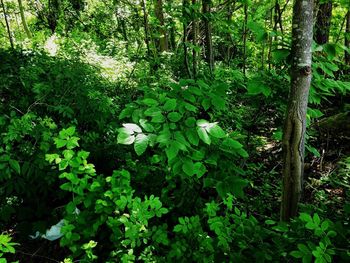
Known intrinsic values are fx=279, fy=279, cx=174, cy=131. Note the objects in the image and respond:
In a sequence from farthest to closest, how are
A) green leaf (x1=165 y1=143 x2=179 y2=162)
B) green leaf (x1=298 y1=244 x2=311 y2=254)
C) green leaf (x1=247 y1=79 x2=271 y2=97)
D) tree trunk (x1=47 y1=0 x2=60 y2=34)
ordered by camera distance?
tree trunk (x1=47 y1=0 x2=60 y2=34) → green leaf (x1=247 y1=79 x2=271 y2=97) → green leaf (x1=165 y1=143 x2=179 y2=162) → green leaf (x1=298 y1=244 x2=311 y2=254)

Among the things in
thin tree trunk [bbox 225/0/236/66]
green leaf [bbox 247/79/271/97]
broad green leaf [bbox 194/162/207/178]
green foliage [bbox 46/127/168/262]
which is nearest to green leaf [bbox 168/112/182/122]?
broad green leaf [bbox 194/162/207/178]

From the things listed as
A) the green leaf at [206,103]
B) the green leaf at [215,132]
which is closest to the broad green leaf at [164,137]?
the green leaf at [215,132]

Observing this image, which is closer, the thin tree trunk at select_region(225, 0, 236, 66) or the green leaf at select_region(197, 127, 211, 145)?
the green leaf at select_region(197, 127, 211, 145)

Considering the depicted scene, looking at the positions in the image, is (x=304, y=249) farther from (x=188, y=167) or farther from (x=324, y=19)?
(x=324, y=19)

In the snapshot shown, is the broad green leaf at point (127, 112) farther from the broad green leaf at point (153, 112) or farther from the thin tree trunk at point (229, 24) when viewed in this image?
the thin tree trunk at point (229, 24)

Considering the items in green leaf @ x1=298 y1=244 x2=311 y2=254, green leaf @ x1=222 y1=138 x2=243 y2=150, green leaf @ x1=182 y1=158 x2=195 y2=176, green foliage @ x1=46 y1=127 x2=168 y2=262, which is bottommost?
green foliage @ x1=46 y1=127 x2=168 y2=262

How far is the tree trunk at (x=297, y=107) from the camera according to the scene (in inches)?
74.3

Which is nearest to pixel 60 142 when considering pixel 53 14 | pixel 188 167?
pixel 188 167

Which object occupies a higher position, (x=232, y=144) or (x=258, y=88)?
(x=258, y=88)

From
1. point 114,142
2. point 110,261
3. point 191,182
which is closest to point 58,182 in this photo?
point 114,142

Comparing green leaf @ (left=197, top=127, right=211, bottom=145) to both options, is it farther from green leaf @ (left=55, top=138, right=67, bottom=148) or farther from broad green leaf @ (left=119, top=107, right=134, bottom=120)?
green leaf @ (left=55, top=138, right=67, bottom=148)

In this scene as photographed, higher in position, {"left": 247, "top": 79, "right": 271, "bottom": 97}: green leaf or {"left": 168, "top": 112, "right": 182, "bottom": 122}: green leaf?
{"left": 247, "top": 79, "right": 271, "bottom": 97}: green leaf

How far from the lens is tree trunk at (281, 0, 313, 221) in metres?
1.89

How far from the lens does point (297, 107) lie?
1.99m
